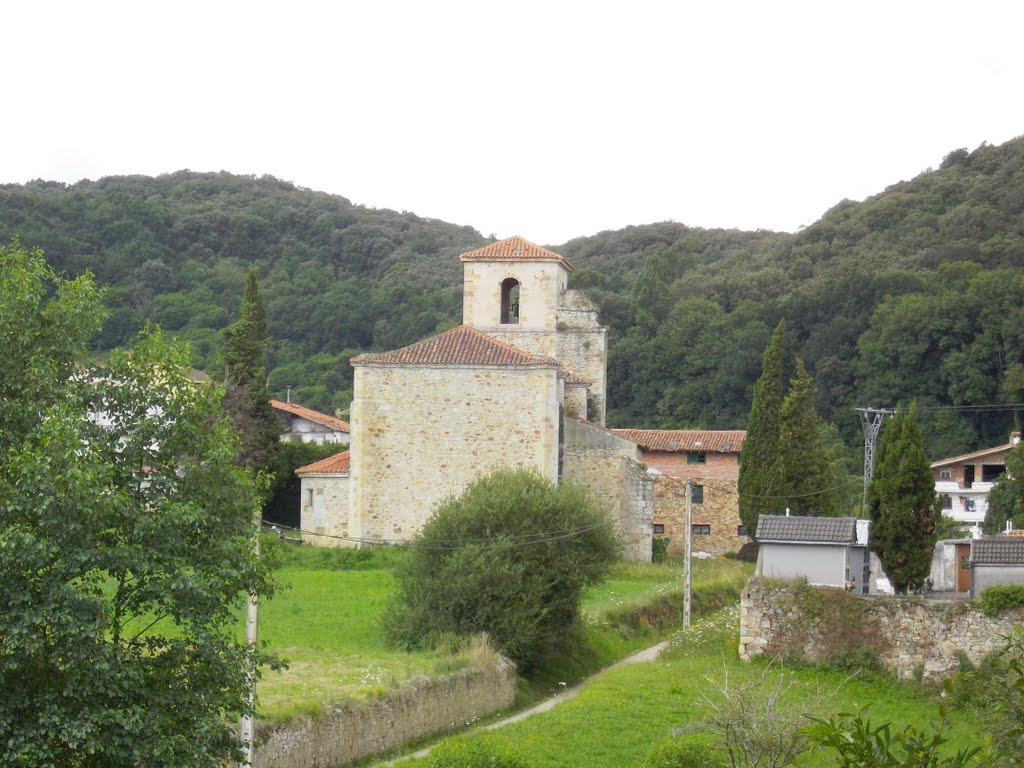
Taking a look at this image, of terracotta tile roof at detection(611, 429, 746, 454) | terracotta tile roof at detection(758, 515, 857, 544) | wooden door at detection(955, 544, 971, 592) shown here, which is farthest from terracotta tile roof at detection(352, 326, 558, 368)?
wooden door at detection(955, 544, 971, 592)

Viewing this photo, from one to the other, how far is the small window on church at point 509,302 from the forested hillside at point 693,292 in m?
16.3

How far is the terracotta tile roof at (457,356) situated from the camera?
Answer: 41969mm

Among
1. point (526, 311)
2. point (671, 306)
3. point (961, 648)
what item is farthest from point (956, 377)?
point (961, 648)

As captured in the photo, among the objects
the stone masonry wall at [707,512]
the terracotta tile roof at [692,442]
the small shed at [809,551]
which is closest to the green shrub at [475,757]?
the small shed at [809,551]

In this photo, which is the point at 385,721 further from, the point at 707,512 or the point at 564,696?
the point at 707,512

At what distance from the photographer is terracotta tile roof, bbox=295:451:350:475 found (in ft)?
142

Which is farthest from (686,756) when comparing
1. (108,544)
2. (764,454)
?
(764,454)

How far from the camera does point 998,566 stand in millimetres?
31375

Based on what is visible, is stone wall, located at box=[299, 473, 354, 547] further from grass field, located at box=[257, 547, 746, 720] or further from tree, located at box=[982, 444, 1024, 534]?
tree, located at box=[982, 444, 1024, 534]

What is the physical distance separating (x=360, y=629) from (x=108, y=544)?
14.5m

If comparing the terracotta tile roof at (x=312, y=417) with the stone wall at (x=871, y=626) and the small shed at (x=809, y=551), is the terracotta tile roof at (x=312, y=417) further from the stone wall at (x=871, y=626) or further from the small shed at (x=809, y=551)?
the stone wall at (x=871, y=626)

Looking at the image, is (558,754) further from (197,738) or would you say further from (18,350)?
(18,350)

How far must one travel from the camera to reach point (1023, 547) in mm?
31500

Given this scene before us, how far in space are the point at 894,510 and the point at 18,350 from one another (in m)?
21.4
